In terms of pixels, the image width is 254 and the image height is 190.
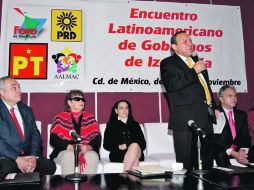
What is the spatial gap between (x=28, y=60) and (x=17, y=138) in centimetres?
157

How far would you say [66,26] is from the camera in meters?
4.46

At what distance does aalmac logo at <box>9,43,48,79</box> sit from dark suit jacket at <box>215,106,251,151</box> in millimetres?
2464

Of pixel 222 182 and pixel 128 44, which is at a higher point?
pixel 128 44

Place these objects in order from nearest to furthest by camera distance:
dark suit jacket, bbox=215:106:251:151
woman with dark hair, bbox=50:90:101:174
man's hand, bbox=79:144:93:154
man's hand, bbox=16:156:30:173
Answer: man's hand, bbox=16:156:30:173 → woman with dark hair, bbox=50:90:101:174 → man's hand, bbox=79:144:93:154 → dark suit jacket, bbox=215:106:251:151

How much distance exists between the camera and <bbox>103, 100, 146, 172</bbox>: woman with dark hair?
3672mm

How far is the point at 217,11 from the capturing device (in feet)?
16.2

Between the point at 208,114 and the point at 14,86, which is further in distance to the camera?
the point at 14,86

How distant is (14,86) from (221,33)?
329 centimetres

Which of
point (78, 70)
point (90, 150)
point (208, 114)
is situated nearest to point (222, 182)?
point (208, 114)

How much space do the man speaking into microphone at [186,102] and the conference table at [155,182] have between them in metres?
0.44

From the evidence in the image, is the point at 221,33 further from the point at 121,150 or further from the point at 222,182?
the point at 222,182

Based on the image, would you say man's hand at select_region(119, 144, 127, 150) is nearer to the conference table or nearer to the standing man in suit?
the standing man in suit

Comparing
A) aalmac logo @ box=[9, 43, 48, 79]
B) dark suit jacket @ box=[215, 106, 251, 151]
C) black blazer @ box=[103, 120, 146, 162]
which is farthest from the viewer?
aalmac logo @ box=[9, 43, 48, 79]

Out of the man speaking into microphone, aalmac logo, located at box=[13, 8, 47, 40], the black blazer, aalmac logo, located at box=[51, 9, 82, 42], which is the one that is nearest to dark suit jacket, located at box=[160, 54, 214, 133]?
the man speaking into microphone
